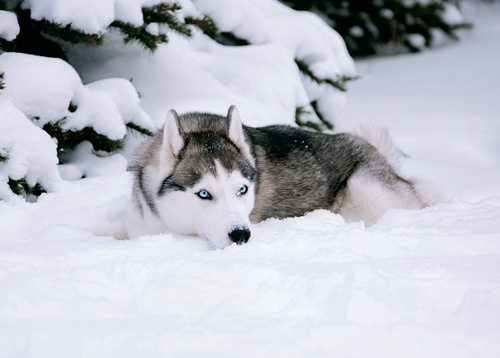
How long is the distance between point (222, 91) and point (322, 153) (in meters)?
2.02

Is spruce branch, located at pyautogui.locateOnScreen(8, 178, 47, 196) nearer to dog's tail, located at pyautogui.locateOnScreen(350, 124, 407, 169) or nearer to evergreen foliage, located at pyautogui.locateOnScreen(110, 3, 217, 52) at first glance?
evergreen foliage, located at pyautogui.locateOnScreen(110, 3, 217, 52)

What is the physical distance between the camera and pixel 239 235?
2.57 meters

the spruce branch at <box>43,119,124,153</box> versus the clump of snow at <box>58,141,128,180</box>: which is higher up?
the spruce branch at <box>43,119,124,153</box>

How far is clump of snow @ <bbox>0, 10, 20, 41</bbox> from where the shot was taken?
3.65 m

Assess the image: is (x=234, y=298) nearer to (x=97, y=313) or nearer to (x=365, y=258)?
(x=97, y=313)

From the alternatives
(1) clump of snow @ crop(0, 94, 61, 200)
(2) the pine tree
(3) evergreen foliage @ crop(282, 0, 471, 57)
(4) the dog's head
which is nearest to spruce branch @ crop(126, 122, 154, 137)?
(2) the pine tree

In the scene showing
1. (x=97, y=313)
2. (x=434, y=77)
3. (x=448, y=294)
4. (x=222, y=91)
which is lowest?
(x=434, y=77)

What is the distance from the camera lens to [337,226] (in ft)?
9.78

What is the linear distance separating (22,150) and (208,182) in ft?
5.39

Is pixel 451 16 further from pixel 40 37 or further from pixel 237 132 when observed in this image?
pixel 237 132

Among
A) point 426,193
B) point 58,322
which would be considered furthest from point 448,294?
point 426,193

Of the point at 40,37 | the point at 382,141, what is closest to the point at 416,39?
the point at 382,141

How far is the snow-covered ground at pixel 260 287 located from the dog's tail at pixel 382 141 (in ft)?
3.38

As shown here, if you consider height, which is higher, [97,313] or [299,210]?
[97,313]
